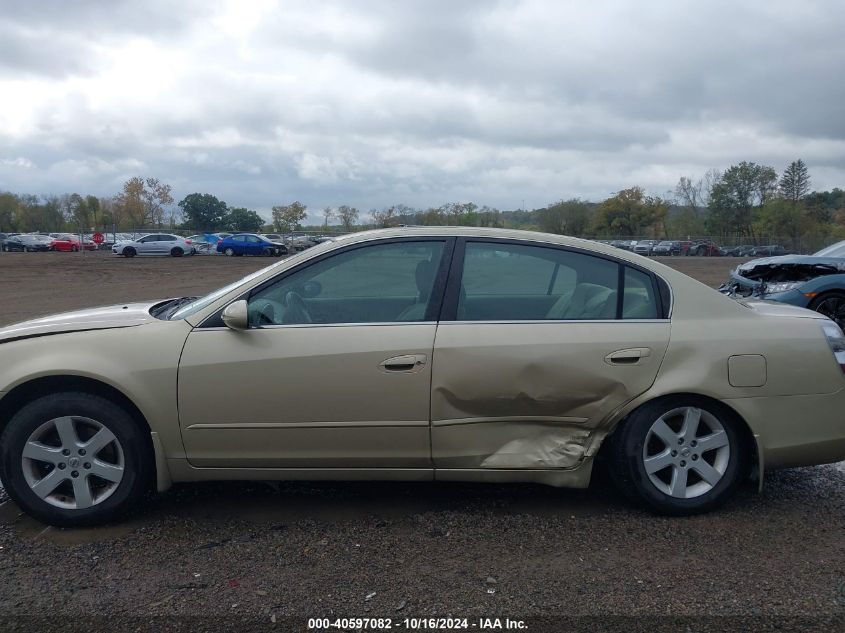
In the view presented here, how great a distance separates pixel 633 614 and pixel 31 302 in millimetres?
17396

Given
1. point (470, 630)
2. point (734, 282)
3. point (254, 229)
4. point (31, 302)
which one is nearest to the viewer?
point (470, 630)

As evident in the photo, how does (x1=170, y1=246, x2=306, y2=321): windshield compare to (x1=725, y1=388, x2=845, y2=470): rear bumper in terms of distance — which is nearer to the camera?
(x1=725, y1=388, x2=845, y2=470): rear bumper

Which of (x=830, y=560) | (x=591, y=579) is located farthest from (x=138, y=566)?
(x=830, y=560)

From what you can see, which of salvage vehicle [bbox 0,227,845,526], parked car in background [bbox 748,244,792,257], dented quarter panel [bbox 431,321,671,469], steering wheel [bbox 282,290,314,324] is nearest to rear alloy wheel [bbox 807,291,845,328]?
salvage vehicle [bbox 0,227,845,526]

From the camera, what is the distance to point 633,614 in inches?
117

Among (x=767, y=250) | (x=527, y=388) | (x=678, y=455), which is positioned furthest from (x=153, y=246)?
(x=678, y=455)

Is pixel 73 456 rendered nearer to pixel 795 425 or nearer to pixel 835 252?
pixel 795 425

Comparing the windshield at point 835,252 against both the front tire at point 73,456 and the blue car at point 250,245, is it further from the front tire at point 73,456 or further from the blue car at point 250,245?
the blue car at point 250,245

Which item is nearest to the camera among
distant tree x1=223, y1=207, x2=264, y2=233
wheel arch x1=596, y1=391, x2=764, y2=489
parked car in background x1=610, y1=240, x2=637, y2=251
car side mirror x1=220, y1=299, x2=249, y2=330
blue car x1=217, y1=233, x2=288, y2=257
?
car side mirror x1=220, y1=299, x2=249, y2=330

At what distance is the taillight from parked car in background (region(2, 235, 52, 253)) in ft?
192

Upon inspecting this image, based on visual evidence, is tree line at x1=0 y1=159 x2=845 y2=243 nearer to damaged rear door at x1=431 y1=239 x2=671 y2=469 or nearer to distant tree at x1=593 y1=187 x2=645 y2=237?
distant tree at x1=593 y1=187 x2=645 y2=237

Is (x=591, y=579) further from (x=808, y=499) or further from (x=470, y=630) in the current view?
(x=808, y=499)

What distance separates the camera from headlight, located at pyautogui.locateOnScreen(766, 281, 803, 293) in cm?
1041

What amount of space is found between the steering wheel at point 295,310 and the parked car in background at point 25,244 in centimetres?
5710
